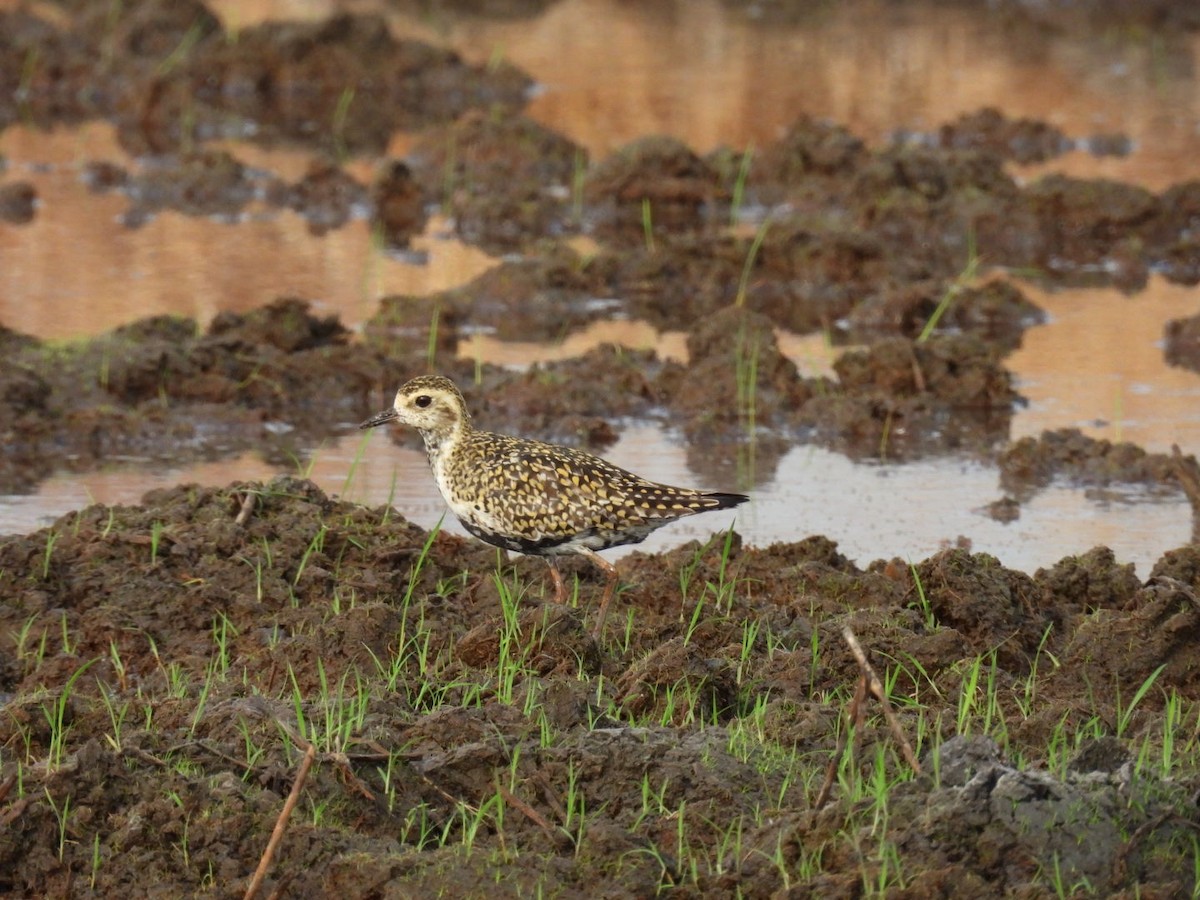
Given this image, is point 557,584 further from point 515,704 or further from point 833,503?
point 833,503

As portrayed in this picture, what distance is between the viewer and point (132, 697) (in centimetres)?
671

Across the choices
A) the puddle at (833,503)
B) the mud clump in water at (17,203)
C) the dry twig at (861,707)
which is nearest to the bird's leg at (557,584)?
the puddle at (833,503)

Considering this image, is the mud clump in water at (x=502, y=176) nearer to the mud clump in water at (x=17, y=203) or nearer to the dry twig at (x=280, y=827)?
the mud clump in water at (x=17, y=203)

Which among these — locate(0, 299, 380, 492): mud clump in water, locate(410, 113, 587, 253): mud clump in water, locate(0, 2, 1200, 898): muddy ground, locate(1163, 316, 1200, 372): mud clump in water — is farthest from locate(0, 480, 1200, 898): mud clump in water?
locate(410, 113, 587, 253): mud clump in water

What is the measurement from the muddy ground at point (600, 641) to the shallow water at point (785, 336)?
0.35m

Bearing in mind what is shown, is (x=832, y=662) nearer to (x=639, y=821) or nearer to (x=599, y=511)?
(x=599, y=511)

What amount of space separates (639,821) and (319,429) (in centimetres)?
613

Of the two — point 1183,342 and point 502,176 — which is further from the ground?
point 1183,342

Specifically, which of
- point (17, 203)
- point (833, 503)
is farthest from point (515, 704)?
point (17, 203)

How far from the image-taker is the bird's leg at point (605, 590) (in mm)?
7355

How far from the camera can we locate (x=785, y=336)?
13.5 metres

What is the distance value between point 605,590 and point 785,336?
6.06 metres

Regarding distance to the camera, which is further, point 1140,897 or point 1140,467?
point 1140,467

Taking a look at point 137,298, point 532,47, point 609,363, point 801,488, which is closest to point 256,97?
point 532,47
